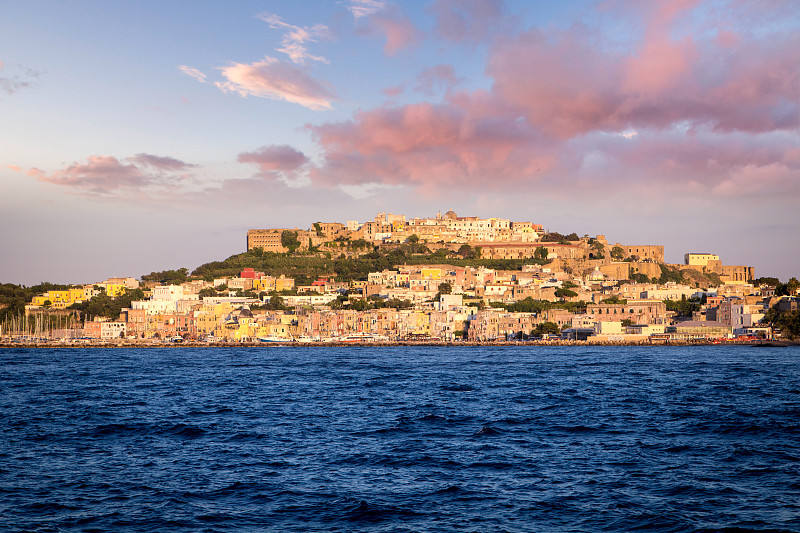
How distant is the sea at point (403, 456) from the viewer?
14.5 m

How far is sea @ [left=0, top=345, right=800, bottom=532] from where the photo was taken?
47.6 ft

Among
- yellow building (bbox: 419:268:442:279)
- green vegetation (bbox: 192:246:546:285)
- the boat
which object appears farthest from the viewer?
green vegetation (bbox: 192:246:546:285)

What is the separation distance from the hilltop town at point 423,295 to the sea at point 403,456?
5075cm

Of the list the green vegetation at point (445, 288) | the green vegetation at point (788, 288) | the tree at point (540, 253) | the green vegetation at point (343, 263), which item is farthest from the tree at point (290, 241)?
the green vegetation at point (788, 288)

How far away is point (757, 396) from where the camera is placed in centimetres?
3272

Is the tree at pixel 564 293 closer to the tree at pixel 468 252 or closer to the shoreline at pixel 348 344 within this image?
the shoreline at pixel 348 344

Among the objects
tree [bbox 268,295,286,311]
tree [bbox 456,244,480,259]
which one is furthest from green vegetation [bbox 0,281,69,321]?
tree [bbox 456,244,480,259]

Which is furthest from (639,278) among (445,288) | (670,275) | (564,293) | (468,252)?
(445,288)

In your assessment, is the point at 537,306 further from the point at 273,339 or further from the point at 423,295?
the point at 273,339

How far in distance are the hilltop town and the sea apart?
50752mm

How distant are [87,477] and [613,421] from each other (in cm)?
1577

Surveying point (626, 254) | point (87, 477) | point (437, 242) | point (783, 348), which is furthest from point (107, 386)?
point (626, 254)

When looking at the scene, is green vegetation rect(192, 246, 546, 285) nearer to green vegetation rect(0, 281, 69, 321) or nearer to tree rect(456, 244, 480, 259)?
tree rect(456, 244, 480, 259)

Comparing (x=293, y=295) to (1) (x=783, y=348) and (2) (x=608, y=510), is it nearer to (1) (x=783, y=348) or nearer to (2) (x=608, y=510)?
(1) (x=783, y=348)
